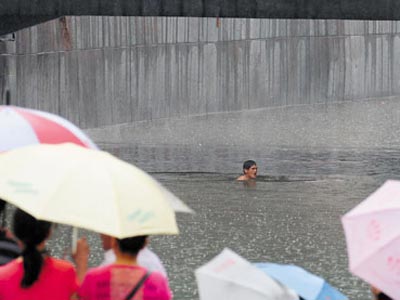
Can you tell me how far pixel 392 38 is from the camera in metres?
52.2

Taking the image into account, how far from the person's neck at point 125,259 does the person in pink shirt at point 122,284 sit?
0.03m

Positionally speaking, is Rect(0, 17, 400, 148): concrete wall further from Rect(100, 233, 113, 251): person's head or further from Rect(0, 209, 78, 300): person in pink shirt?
Rect(0, 209, 78, 300): person in pink shirt

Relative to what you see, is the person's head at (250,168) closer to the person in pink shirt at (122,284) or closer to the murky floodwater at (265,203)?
the murky floodwater at (265,203)

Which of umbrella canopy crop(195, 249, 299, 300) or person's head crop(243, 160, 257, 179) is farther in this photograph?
person's head crop(243, 160, 257, 179)

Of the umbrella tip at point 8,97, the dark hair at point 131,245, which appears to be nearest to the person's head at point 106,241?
the dark hair at point 131,245

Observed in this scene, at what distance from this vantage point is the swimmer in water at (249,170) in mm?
22538

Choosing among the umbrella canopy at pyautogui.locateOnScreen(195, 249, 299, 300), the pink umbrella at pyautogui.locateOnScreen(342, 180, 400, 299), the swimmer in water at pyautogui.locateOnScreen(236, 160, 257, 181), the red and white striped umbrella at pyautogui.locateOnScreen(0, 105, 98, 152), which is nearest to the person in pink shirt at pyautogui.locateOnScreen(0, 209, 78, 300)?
the umbrella canopy at pyautogui.locateOnScreen(195, 249, 299, 300)

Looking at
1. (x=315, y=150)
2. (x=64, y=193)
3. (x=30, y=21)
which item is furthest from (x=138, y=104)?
(x=64, y=193)

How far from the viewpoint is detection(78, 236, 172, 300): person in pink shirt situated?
5.80 metres

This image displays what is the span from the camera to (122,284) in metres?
5.81

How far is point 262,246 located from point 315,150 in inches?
522

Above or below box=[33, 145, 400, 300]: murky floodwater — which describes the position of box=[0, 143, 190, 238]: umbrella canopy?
above

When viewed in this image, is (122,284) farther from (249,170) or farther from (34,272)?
(249,170)

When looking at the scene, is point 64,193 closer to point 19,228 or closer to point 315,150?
point 19,228
